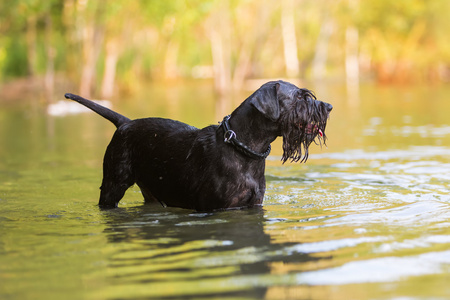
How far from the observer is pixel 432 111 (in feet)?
76.4

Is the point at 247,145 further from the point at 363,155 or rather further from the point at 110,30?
the point at 110,30

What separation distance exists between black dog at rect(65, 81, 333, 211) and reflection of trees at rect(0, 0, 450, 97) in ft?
57.8

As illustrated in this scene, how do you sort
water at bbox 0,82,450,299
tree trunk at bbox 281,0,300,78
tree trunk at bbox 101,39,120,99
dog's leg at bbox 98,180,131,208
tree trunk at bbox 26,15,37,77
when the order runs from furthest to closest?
tree trunk at bbox 281,0,300,78 < tree trunk at bbox 101,39,120,99 < tree trunk at bbox 26,15,37,77 < dog's leg at bbox 98,180,131,208 < water at bbox 0,82,450,299

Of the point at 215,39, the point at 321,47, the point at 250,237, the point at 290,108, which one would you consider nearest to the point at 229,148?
the point at 290,108

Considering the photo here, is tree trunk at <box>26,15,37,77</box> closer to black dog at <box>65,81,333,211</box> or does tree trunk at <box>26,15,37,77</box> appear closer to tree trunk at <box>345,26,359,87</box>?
black dog at <box>65,81,333,211</box>

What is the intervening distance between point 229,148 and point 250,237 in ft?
3.54

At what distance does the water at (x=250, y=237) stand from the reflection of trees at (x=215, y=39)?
15851 mm

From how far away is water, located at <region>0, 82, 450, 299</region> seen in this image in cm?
461

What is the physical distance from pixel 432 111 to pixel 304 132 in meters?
17.5

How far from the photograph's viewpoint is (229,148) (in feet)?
22.5

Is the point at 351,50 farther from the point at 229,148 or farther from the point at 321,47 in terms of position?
the point at 229,148

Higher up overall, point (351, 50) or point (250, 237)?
point (351, 50)

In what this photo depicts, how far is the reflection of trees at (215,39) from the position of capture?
29964 mm

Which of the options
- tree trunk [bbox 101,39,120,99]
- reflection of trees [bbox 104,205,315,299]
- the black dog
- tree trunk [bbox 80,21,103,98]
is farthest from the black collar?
tree trunk [bbox 101,39,120,99]
